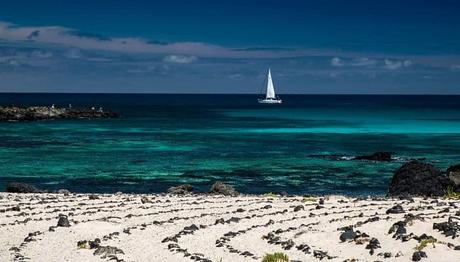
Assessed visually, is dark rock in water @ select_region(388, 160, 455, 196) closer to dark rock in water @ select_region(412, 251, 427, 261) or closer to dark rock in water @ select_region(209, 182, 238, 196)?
dark rock in water @ select_region(209, 182, 238, 196)

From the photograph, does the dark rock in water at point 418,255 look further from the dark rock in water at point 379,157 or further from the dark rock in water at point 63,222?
the dark rock in water at point 379,157

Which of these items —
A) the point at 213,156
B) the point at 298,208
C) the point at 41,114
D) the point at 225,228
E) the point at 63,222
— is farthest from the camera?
the point at 41,114

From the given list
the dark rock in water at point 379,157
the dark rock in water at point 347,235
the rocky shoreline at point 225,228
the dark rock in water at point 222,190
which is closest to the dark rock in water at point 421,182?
the rocky shoreline at point 225,228

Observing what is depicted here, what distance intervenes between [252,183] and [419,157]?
23.7 metres

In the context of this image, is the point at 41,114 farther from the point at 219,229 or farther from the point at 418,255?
the point at 418,255

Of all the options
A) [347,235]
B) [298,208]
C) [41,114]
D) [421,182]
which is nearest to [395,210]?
[298,208]

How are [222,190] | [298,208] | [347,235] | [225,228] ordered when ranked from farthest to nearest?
[222,190], [298,208], [225,228], [347,235]

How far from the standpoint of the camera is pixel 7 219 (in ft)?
81.0

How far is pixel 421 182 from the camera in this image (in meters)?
35.3

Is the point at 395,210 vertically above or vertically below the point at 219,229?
above

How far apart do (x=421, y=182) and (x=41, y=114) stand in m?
108

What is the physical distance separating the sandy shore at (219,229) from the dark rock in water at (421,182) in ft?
14.7

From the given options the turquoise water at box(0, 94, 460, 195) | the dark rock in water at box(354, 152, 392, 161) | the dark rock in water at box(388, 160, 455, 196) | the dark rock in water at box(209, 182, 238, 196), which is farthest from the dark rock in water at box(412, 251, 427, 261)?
the dark rock in water at box(354, 152, 392, 161)

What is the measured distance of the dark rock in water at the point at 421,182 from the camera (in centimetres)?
3506
